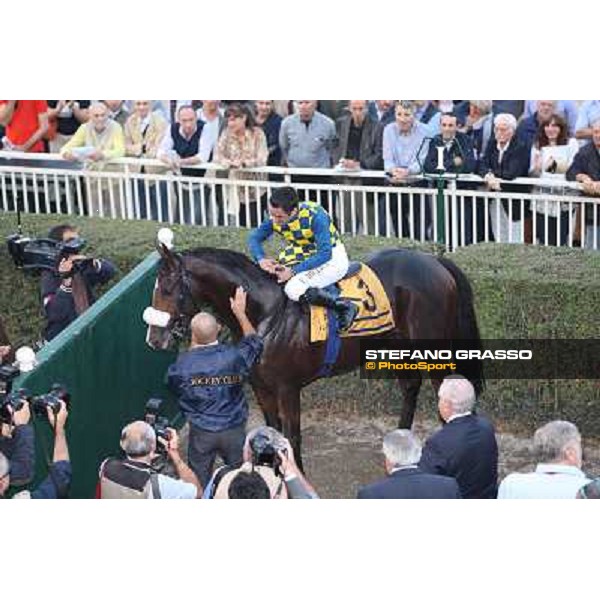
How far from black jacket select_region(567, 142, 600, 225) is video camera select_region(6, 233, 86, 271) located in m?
3.22

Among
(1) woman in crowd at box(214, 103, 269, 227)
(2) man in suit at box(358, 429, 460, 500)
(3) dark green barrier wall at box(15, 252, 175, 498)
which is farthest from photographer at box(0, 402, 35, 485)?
(1) woman in crowd at box(214, 103, 269, 227)

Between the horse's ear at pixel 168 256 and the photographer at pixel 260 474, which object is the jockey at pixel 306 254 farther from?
the photographer at pixel 260 474

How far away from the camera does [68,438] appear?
9867mm

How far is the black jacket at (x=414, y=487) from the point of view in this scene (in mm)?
8742

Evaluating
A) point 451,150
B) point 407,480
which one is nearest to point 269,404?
point 407,480

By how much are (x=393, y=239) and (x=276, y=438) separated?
325cm

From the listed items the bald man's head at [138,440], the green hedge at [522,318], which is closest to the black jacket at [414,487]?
the bald man's head at [138,440]

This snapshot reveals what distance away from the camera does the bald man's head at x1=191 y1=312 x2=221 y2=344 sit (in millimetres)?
9781

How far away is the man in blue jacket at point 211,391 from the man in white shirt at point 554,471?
5.69 ft

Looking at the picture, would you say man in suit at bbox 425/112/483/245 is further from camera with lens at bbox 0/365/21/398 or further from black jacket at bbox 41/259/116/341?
camera with lens at bbox 0/365/21/398

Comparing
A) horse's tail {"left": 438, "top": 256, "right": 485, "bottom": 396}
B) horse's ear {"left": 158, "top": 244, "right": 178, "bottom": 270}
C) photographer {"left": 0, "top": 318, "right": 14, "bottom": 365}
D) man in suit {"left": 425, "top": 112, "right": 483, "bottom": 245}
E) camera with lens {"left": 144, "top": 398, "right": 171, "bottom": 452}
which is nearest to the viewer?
camera with lens {"left": 144, "top": 398, "right": 171, "bottom": 452}

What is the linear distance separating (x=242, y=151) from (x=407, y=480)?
168 inches

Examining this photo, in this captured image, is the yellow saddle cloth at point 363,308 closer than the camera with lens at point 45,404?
No
